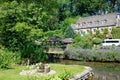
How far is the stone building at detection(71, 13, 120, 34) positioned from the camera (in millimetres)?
56497

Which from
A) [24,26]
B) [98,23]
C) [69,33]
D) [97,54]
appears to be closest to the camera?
[24,26]

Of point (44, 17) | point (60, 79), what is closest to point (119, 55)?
point (44, 17)

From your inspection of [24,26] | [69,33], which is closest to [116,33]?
[69,33]

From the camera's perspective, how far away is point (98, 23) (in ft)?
200

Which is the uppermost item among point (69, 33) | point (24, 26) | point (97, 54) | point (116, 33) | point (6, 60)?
point (24, 26)

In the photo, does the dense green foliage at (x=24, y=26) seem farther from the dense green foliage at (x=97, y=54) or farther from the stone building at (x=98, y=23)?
the stone building at (x=98, y=23)

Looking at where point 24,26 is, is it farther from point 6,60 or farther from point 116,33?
point 116,33

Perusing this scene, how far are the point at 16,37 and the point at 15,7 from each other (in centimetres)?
364

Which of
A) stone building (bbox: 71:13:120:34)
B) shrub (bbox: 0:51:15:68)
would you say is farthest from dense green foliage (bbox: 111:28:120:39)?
shrub (bbox: 0:51:15:68)

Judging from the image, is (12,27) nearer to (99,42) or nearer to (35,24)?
(35,24)

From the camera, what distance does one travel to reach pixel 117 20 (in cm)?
5569

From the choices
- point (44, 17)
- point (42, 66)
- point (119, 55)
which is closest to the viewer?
point (42, 66)

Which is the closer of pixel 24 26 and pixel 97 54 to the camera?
pixel 24 26

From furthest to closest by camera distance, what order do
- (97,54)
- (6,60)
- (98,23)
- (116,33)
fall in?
(98,23) < (116,33) < (97,54) < (6,60)
